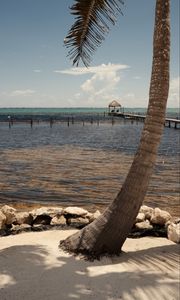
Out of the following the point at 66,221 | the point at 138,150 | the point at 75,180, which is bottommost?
the point at 75,180

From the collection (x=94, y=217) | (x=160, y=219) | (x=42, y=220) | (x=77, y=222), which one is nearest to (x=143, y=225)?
(x=160, y=219)

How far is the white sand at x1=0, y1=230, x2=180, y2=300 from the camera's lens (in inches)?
239

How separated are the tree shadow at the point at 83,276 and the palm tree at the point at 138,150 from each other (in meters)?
0.40

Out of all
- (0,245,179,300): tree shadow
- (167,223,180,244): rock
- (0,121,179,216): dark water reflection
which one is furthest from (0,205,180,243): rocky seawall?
(0,121,179,216): dark water reflection

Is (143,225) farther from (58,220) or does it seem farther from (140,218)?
(58,220)

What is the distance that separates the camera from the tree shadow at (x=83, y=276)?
19.9 ft

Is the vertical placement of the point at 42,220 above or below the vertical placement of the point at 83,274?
below

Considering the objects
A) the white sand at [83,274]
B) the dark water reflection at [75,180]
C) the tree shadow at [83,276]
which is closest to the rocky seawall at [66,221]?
the white sand at [83,274]

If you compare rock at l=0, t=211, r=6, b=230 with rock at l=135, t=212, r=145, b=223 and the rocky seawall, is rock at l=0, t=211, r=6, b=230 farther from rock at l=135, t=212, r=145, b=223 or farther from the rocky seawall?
rock at l=135, t=212, r=145, b=223

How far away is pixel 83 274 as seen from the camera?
266 inches

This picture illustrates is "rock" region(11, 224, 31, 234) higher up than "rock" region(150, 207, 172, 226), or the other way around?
"rock" region(150, 207, 172, 226)

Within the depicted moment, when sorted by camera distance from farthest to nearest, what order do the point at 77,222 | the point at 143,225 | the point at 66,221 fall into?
the point at 66,221 < the point at 77,222 < the point at 143,225

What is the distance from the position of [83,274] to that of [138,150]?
2560 millimetres

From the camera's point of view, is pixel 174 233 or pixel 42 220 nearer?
pixel 174 233
